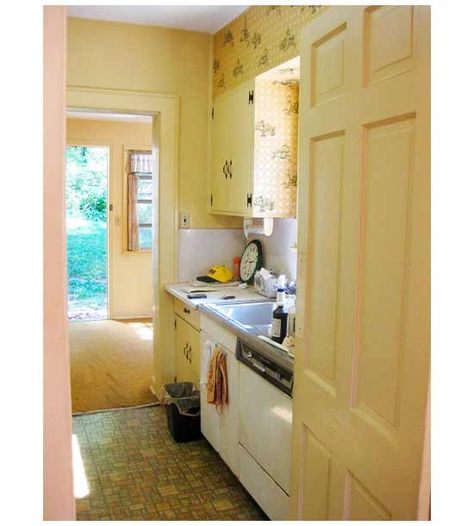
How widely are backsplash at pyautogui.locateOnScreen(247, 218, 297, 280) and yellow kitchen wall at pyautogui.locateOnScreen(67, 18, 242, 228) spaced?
1.80 feet

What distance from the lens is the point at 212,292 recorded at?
12.5 feet

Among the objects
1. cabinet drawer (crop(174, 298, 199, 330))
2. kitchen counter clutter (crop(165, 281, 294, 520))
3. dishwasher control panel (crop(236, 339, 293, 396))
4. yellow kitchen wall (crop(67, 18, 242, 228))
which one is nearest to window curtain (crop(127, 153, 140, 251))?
yellow kitchen wall (crop(67, 18, 242, 228))

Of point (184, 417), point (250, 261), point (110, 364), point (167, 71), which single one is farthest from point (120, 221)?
point (184, 417)

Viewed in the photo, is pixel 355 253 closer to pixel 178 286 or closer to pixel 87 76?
pixel 178 286

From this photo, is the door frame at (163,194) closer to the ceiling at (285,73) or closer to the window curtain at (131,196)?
the ceiling at (285,73)

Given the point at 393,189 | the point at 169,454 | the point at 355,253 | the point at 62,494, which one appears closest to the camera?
the point at 62,494

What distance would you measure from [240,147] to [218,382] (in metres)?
1.51

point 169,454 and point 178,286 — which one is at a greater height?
point 178,286

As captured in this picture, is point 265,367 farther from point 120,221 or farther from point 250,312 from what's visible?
point 120,221

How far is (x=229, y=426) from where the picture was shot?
3.06 m

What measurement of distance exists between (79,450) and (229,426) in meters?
1.03

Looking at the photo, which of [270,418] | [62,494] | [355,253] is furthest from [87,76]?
[62,494]

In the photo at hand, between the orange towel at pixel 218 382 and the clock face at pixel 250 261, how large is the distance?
1009 mm

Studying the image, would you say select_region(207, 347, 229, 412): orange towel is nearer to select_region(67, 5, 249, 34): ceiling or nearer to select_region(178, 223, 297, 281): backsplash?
select_region(178, 223, 297, 281): backsplash
